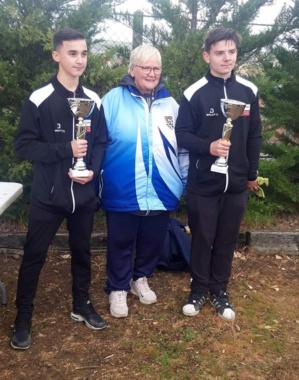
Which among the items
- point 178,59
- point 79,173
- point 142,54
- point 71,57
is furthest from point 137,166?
point 178,59

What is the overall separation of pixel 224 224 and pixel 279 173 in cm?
197

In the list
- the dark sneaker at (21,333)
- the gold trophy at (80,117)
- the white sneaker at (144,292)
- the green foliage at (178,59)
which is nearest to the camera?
the gold trophy at (80,117)

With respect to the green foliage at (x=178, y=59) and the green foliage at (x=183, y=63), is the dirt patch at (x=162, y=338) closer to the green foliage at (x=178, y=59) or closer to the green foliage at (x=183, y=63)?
the green foliage at (x=178, y=59)

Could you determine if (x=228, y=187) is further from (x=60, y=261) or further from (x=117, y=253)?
(x=60, y=261)

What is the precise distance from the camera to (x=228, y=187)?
11.2 ft

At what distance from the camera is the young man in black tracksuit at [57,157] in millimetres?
2943

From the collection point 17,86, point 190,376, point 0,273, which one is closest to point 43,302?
point 0,273

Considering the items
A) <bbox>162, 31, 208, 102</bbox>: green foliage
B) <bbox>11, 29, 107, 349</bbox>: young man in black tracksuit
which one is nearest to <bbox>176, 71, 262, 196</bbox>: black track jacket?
<bbox>11, 29, 107, 349</bbox>: young man in black tracksuit

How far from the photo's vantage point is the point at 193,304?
12.2ft

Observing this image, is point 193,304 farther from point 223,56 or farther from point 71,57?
point 71,57

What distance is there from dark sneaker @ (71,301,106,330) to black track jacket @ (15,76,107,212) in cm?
84

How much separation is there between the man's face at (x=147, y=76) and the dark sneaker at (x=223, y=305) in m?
1.68

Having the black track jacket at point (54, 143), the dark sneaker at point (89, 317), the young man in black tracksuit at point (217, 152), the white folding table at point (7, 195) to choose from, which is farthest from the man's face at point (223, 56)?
the dark sneaker at point (89, 317)

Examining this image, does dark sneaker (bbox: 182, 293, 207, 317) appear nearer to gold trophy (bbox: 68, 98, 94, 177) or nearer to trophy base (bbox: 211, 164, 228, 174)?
trophy base (bbox: 211, 164, 228, 174)
